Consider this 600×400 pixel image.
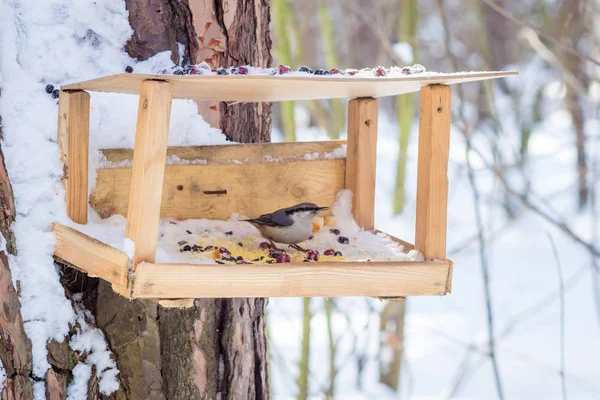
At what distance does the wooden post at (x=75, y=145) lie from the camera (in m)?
2.05

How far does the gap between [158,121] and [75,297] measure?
77 cm

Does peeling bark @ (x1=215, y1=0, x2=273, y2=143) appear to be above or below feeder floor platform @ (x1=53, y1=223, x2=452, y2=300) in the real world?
above

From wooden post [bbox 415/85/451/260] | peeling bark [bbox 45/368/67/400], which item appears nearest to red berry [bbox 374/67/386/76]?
wooden post [bbox 415/85/451/260]

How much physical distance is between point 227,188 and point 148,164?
713mm

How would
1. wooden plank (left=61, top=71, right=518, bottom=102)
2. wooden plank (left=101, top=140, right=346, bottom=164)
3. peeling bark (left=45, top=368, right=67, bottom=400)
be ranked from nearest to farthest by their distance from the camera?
wooden plank (left=61, top=71, right=518, bottom=102), peeling bark (left=45, top=368, right=67, bottom=400), wooden plank (left=101, top=140, right=346, bottom=164)

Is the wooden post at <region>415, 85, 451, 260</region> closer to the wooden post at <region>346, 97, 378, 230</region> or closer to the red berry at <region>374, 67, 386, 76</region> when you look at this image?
the red berry at <region>374, 67, 386, 76</region>

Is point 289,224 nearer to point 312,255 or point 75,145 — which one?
point 312,255

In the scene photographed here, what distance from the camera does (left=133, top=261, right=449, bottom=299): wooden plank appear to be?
163cm

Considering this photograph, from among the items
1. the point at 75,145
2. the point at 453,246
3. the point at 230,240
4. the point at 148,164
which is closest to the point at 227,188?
the point at 230,240

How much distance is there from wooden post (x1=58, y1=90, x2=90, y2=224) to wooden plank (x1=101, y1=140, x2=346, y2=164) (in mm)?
113

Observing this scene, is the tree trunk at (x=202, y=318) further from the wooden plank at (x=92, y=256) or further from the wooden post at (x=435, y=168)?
the wooden post at (x=435, y=168)

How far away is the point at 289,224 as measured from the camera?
2008mm

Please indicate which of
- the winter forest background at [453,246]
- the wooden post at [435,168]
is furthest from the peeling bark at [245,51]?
the wooden post at [435,168]

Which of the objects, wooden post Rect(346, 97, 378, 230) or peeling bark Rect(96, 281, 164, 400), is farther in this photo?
wooden post Rect(346, 97, 378, 230)
